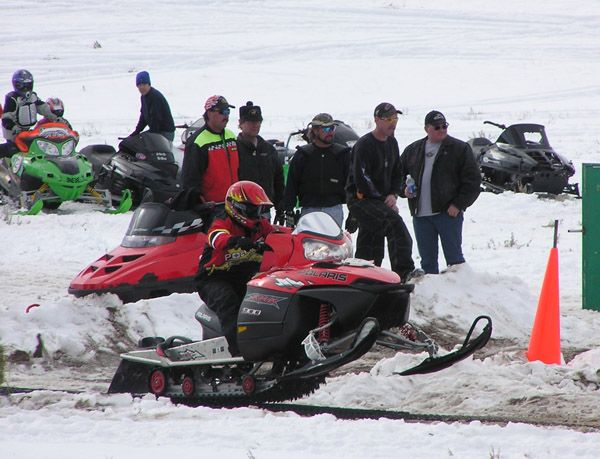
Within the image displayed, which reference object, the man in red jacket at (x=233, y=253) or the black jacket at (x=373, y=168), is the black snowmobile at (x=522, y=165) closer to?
the black jacket at (x=373, y=168)

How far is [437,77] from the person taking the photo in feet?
125

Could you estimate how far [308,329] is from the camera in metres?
6.78

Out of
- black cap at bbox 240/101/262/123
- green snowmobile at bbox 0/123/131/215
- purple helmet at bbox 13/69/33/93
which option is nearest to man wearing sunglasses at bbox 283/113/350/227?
black cap at bbox 240/101/262/123

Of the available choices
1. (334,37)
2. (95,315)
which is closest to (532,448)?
(95,315)

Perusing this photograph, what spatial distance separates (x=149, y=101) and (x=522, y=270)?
6.46 metres

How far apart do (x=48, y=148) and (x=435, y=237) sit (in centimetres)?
787

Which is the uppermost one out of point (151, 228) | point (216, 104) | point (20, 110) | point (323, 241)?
point (20, 110)

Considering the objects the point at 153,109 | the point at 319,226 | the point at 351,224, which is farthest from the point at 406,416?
the point at 153,109

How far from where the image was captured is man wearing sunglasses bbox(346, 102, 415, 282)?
1014 cm

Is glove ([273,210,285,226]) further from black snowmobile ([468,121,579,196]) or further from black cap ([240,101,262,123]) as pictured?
black snowmobile ([468,121,579,196])

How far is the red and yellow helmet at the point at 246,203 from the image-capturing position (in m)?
7.12

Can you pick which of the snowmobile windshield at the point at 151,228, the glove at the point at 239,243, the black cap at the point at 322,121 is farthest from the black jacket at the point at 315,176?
the glove at the point at 239,243

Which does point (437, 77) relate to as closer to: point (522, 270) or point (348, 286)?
point (522, 270)

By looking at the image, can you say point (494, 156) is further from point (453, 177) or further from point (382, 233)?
point (382, 233)
